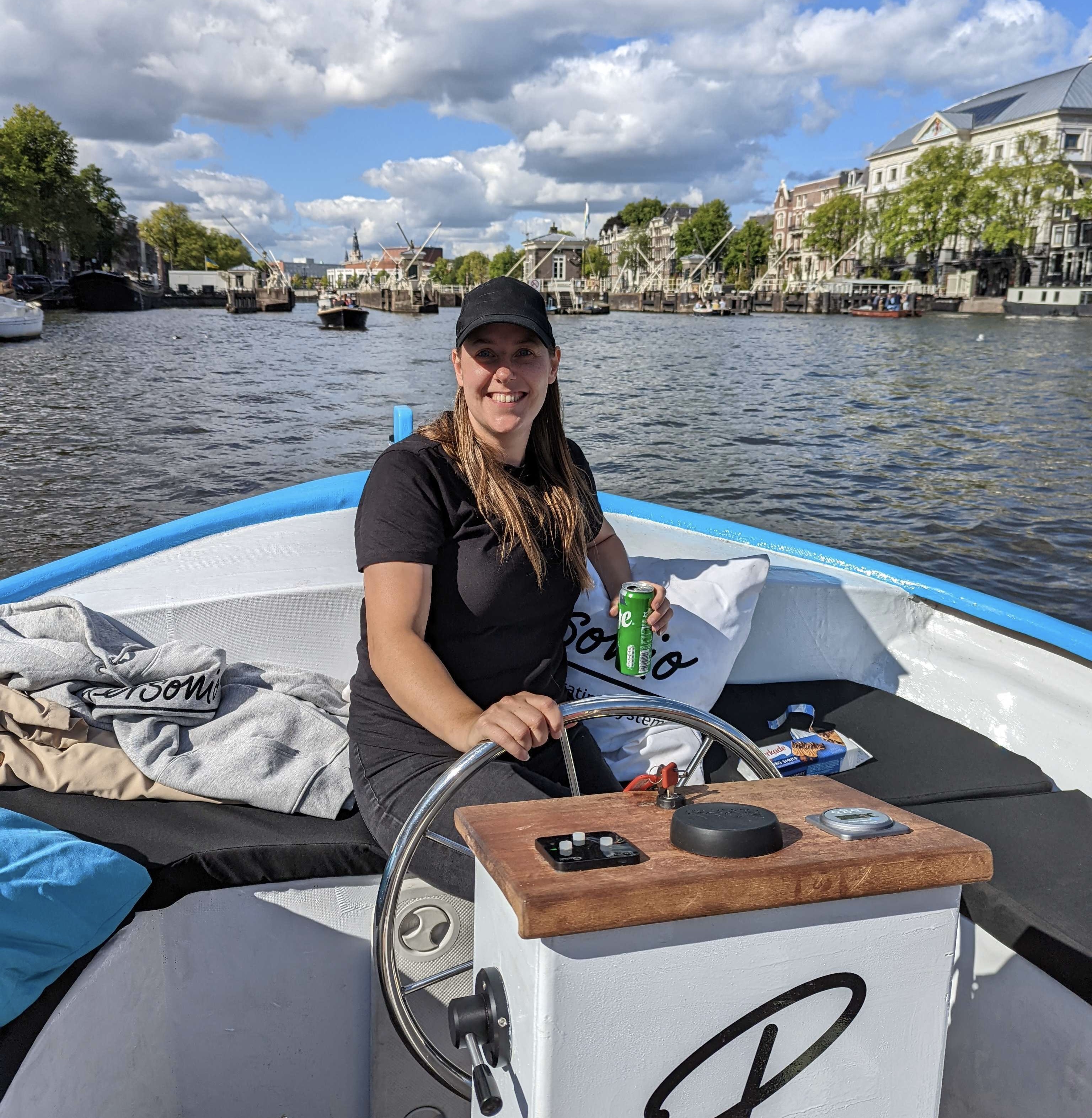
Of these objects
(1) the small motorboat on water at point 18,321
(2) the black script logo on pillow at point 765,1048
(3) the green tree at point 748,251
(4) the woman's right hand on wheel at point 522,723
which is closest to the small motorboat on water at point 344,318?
(1) the small motorboat on water at point 18,321

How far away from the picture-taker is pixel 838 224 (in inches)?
2586

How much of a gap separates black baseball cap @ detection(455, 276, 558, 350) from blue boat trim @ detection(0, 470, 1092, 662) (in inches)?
47.1

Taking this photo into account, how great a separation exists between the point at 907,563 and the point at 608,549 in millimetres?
6752

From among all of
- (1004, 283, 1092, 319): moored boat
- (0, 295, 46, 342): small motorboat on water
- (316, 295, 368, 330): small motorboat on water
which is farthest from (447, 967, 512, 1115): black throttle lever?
(316, 295, 368, 330): small motorboat on water

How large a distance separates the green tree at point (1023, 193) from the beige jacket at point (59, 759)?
5830 cm

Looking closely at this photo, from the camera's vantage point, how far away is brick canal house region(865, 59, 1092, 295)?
53406 mm

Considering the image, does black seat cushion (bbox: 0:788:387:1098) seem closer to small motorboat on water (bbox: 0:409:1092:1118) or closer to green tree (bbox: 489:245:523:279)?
small motorboat on water (bbox: 0:409:1092:1118)

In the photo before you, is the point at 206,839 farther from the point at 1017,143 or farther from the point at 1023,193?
the point at 1017,143

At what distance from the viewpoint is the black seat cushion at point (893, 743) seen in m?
2.12

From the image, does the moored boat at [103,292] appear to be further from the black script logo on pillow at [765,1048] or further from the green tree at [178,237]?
the black script logo on pillow at [765,1048]

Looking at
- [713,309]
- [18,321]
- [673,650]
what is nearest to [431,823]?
[673,650]

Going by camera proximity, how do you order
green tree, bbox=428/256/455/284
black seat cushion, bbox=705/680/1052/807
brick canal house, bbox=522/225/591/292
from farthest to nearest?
green tree, bbox=428/256/455/284 < brick canal house, bbox=522/225/591/292 < black seat cushion, bbox=705/680/1052/807

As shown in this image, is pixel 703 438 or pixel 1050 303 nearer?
pixel 703 438

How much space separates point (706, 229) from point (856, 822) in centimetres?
8849
